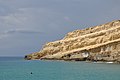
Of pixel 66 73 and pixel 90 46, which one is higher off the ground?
pixel 90 46

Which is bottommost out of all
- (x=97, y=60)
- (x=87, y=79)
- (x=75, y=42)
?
(x=87, y=79)

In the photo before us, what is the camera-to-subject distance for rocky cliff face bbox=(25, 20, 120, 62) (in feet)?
376

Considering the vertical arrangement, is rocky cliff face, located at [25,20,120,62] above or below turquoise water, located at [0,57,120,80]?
above

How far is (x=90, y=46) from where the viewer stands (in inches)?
4941

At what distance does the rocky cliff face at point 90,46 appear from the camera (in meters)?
115

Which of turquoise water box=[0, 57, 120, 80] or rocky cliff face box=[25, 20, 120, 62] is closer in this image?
turquoise water box=[0, 57, 120, 80]

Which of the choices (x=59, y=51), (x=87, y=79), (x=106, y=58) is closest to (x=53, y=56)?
(x=59, y=51)

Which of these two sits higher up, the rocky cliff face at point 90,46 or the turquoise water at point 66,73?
the rocky cliff face at point 90,46

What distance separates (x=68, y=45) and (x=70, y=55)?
34.9ft

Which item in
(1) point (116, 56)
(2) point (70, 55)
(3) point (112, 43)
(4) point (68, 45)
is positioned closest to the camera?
(1) point (116, 56)

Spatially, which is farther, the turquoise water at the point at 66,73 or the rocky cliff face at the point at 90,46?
the rocky cliff face at the point at 90,46

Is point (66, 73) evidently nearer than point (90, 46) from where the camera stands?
Yes

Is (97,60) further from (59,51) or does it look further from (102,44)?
(59,51)

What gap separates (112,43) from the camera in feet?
381
